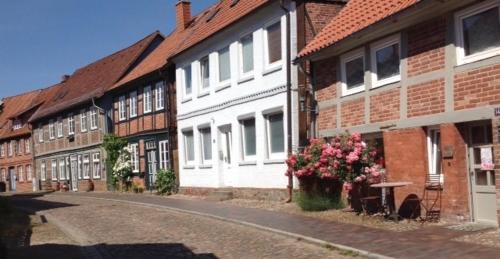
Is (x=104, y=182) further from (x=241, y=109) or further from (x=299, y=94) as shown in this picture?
(x=299, y=94)

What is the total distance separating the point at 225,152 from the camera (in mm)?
23203

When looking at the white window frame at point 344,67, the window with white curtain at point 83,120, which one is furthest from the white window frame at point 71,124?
the white window frame at point 344,67

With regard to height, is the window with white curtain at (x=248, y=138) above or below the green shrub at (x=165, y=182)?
above

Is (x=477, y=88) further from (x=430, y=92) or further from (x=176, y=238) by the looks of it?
(x=176, y=238)

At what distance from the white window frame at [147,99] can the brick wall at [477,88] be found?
2001cm

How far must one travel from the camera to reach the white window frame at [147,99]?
30.4 meters

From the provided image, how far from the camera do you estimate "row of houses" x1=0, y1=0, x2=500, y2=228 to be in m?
11.9

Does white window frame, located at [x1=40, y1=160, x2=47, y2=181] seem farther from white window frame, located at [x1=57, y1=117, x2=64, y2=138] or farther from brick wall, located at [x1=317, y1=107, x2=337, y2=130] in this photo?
brick wall, located at [x1=317, y1=107, x2=337, y2=130]

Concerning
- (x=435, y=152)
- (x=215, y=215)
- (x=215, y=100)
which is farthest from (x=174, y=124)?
(x=435, y=152)

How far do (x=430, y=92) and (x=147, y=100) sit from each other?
1980cm

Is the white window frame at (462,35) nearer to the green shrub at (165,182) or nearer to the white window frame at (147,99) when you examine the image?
the green shrub at (165,182)

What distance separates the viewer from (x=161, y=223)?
52.7ft

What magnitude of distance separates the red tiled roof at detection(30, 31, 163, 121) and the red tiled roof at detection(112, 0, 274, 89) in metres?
2.44

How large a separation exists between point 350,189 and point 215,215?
361 centimetres
